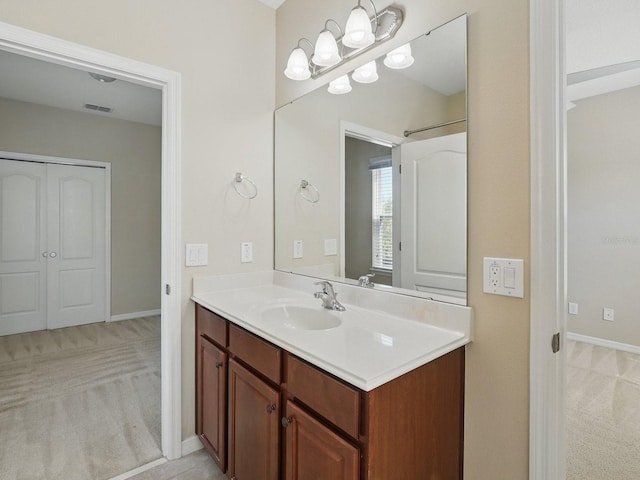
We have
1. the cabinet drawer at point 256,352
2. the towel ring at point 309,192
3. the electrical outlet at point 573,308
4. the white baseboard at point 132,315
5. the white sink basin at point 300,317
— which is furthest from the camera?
the white baseboard at point 132,315

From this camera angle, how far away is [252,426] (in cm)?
136

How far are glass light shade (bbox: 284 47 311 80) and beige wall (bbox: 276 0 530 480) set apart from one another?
0.82 meters

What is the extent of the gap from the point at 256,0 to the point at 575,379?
12.0 ft

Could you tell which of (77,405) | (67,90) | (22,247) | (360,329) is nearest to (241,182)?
(360,329)

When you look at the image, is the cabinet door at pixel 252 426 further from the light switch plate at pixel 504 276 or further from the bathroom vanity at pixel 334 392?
the light switch plate at pixel 504 276

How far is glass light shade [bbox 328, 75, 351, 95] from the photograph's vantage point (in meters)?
1.78

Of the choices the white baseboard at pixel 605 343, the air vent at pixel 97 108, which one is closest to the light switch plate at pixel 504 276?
Result: the white baseboard at pixel 605 343

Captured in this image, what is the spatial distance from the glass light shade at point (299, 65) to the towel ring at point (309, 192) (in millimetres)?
592

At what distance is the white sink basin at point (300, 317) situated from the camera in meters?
1.59

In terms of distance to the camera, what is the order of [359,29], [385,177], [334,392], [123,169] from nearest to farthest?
[334,392], [359,29], [385,177], [123,169]

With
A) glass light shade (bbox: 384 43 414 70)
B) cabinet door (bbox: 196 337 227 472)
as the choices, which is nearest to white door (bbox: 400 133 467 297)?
glass light shade (bbox: 384 43 414 70)

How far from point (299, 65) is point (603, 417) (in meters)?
2.88

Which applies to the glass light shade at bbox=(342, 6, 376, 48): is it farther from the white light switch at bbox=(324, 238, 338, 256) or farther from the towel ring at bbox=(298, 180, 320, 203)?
the white light switch at bbox=(324, 238, 338, 256)

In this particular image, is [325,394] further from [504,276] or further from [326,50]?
[326,50]
